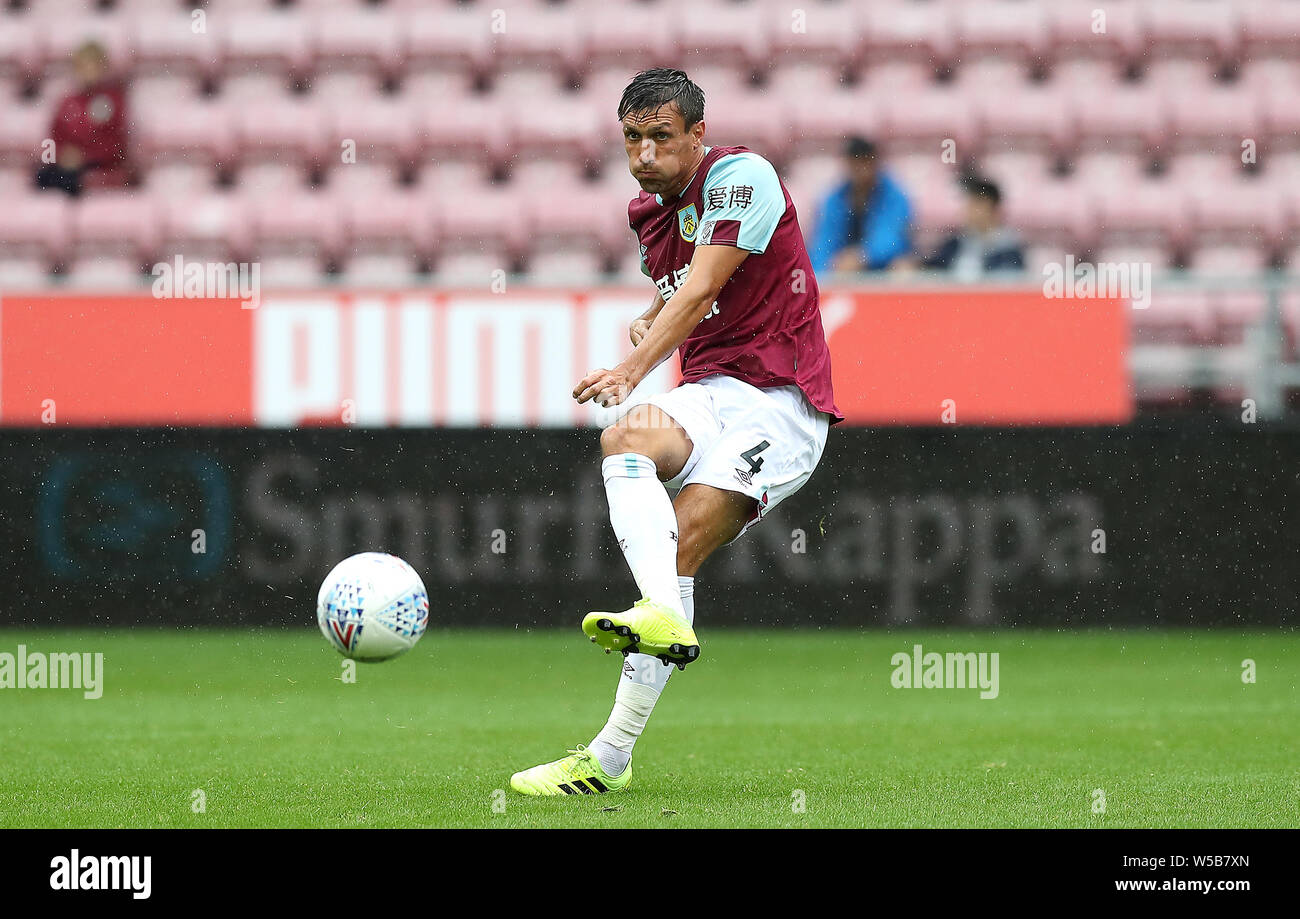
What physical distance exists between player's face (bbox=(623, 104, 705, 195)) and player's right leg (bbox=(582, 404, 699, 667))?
2.19ft

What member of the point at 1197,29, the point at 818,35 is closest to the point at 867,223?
the point at 818,35

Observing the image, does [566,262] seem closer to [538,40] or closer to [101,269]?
[538,40]

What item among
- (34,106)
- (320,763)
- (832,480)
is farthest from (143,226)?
(320,763)

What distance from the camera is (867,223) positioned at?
968 cm

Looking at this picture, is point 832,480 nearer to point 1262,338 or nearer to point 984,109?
point 1262,338

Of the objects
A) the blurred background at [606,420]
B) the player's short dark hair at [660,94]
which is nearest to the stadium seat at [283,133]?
the blurred background at [606,420]

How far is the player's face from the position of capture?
5.04 m

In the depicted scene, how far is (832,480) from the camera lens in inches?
367

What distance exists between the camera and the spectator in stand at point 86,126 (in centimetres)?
1139

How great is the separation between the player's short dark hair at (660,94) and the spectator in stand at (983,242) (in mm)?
4604

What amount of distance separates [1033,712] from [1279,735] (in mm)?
1004

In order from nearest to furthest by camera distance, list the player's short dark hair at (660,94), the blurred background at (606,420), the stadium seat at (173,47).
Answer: the player's short dark hair at (660,94) → the blurred background at (606,420) → the stadium seat at (173,47)

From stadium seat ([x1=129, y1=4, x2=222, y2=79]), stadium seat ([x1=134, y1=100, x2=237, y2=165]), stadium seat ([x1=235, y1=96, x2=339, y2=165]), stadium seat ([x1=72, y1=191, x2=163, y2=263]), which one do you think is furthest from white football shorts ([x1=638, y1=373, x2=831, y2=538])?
stadium seat ([x1=129, y1=4, x2=222, y2=79])

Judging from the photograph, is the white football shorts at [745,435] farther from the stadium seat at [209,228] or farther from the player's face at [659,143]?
the stadium seat at [209,228]
